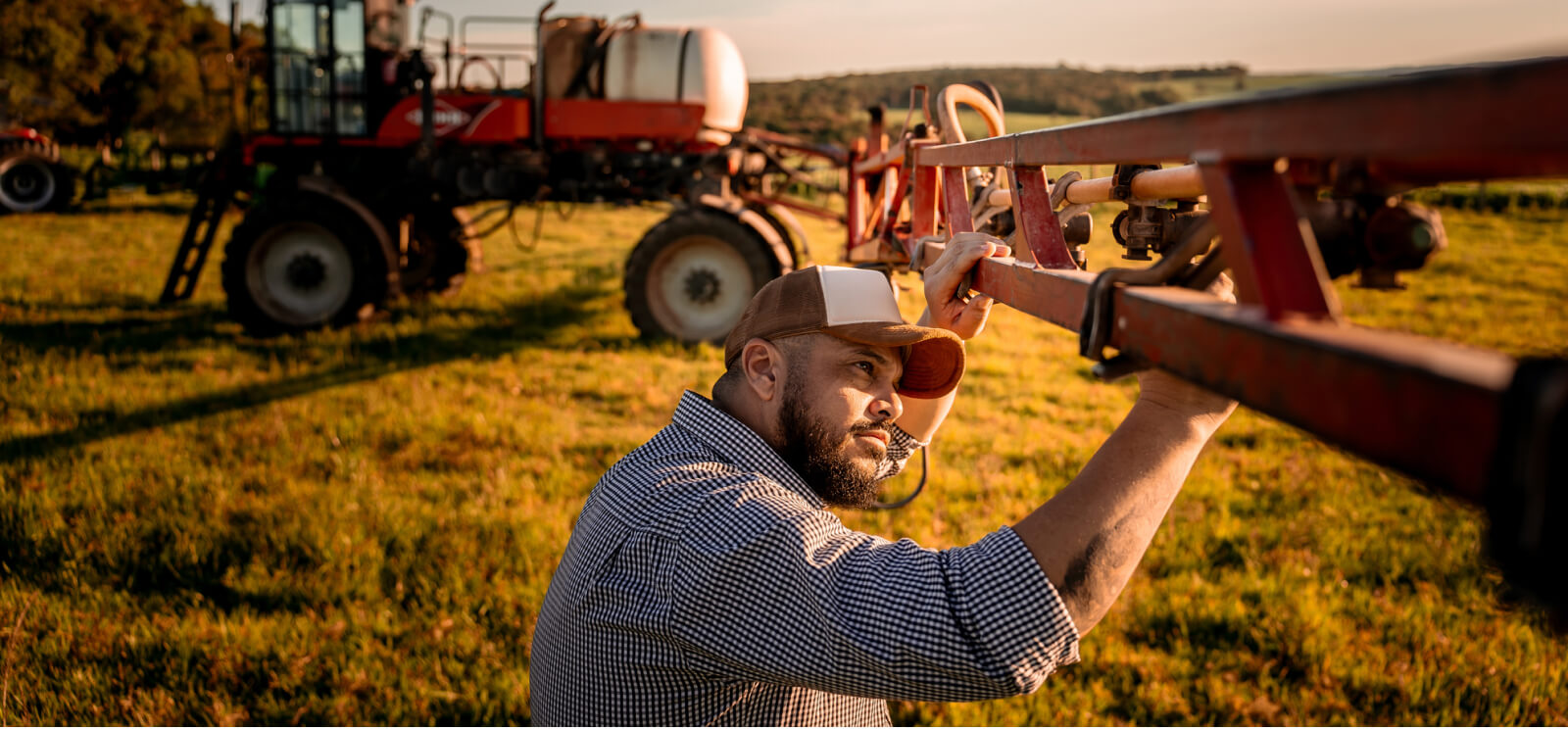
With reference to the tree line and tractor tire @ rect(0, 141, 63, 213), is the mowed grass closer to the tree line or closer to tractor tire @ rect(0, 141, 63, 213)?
tractor tire @ rect(0, 141, 63, 213)

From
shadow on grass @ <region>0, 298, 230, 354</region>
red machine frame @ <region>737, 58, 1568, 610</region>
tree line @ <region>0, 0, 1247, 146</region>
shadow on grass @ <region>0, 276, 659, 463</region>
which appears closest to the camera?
red machine frame @ <region>737, 58, 1568, 610</region>

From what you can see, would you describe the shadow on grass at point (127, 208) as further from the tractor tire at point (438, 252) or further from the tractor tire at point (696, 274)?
the tractor tire at point (696, 274)

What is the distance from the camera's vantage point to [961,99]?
3102 millimetres

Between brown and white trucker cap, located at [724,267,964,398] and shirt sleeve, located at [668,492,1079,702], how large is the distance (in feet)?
1.56

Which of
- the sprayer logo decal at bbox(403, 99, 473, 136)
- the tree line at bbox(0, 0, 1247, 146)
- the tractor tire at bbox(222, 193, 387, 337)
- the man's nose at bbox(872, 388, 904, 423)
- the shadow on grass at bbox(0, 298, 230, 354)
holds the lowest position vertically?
the shadow on grass at bbox(0, 298, 230, 354)

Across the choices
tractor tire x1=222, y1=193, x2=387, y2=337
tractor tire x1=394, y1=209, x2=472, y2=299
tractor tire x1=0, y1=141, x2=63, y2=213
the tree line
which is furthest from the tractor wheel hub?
tractor tire x1=0, y1=141, x2=63, y2=213

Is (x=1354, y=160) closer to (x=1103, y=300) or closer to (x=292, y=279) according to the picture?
(x=1103, y=300)

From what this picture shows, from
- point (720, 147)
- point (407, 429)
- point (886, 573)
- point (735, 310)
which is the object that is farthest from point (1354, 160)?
point (720, 147)

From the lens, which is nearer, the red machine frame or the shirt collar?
the red machine frame

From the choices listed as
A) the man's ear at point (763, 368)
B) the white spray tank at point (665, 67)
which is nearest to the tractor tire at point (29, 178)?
the white spray tank at point (665, 67)

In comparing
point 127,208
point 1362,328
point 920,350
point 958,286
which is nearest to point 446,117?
point 920,350

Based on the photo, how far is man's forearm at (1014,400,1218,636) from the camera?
1.41m

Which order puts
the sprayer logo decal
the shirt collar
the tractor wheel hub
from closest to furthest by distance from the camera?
1. the shirt collar
2. the tractor wheel hub
3. the sprayer logo decal

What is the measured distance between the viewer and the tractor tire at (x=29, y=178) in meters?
19.8
